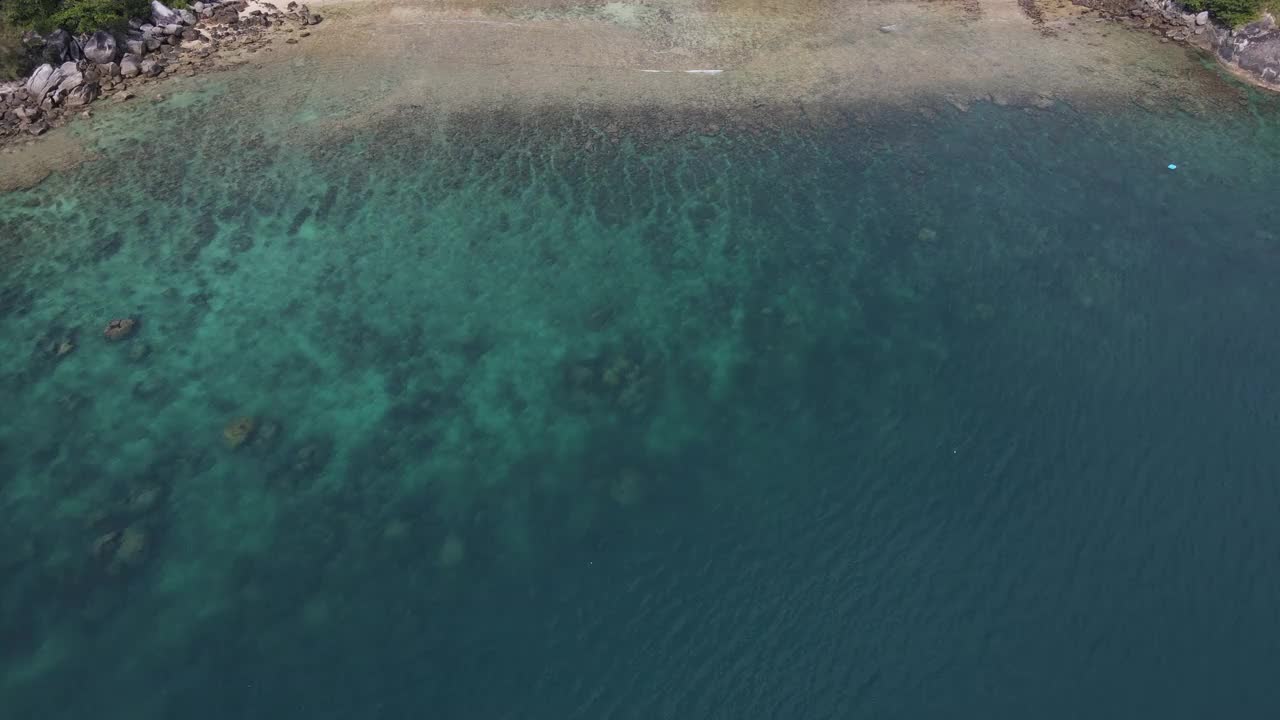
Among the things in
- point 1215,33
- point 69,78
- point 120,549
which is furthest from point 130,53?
point 1215,33

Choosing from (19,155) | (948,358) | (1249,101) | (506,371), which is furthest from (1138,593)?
(19,155)

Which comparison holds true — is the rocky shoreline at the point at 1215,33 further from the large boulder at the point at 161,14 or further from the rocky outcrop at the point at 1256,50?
the large boulder at the point at 161,14

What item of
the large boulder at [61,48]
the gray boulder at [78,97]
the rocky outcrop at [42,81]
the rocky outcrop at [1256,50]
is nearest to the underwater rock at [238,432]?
the gray boulder at [78,97]

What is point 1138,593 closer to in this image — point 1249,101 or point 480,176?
point 480,176

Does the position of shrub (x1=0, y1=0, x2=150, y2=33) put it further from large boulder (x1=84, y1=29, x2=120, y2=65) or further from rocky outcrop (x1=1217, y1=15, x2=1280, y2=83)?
rocky outcrop (x1=1217, y1=15, x2=1280, y2=83)

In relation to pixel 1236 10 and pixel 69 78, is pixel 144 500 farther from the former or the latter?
pixel 1236 10
